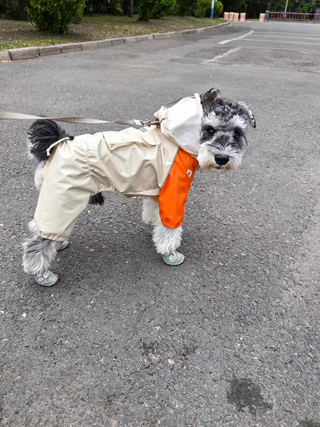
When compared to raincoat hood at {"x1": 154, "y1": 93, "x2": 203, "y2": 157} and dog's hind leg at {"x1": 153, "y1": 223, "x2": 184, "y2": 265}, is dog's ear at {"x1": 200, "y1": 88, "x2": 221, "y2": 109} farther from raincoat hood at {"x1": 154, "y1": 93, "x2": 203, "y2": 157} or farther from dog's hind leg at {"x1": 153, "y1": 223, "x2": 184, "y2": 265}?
dog's hind leg at {"x1": 153, "y1": 223, "x2": 184, "y2": 265}

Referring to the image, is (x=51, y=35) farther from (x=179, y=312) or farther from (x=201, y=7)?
(x=201, y=7)

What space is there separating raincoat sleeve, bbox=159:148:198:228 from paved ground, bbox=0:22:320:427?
0.50m

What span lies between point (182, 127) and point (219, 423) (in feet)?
6.09

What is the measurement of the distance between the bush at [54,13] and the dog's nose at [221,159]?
11.4 meters

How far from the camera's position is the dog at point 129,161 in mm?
2295

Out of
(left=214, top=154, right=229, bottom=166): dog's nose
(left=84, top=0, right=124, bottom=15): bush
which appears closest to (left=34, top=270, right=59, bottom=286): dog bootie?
(left=214, top=154, right=229, bottom=166): dog's nose

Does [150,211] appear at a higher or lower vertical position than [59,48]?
lower

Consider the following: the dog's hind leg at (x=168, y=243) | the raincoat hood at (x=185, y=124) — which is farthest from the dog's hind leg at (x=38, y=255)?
the raincoat hood at (x=185, y=124)

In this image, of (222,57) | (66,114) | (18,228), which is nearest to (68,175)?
(18,228)

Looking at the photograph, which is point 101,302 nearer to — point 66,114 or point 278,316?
point 278,316

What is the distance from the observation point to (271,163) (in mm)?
4629

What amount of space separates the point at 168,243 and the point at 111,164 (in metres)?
0.84

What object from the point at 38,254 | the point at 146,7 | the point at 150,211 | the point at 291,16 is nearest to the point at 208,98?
the point at 150,211

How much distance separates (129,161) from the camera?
2451 mm
